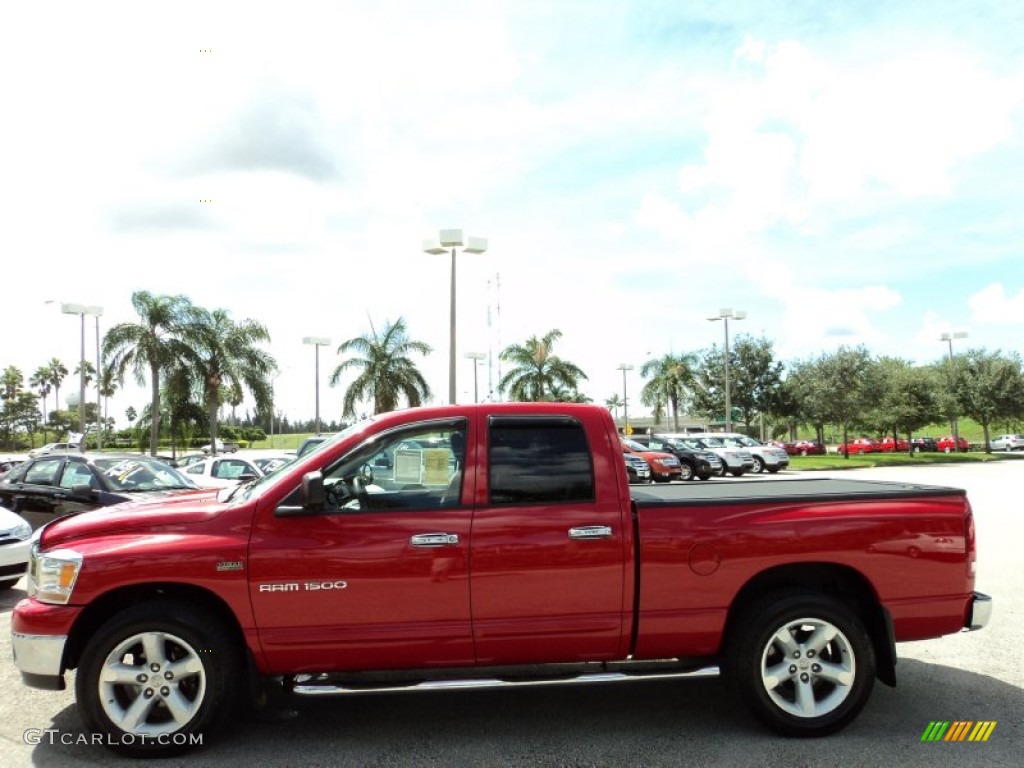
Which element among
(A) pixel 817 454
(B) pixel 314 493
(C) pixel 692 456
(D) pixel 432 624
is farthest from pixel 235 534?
(A) pixel 817 454

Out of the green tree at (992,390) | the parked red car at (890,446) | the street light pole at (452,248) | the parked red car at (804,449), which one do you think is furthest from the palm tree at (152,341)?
the parked red car at (890,446)

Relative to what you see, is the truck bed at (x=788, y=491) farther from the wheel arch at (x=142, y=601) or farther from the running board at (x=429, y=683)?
the wheel arch at (x=142, y=601)

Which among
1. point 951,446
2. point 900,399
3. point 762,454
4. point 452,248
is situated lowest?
point 951,446

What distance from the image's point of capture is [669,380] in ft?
175

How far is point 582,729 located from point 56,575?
301 cm

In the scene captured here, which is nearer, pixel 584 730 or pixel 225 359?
A: pixel 584 730

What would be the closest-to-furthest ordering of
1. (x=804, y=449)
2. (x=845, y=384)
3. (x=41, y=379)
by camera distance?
(x=845, y=384) → (x=804, y=449) → (x=41, y=379)

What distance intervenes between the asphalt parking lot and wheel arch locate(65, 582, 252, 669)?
0.56 m

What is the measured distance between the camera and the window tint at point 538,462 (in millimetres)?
4414

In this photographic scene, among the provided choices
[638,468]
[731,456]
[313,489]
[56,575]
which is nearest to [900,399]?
[731,456]

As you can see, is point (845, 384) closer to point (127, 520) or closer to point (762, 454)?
point (762, 454)

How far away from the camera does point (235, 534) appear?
14.0 feet

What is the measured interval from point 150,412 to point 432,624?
→ 30883 mm

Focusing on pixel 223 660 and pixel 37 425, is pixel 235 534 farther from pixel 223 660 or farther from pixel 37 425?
pixel 37 425
